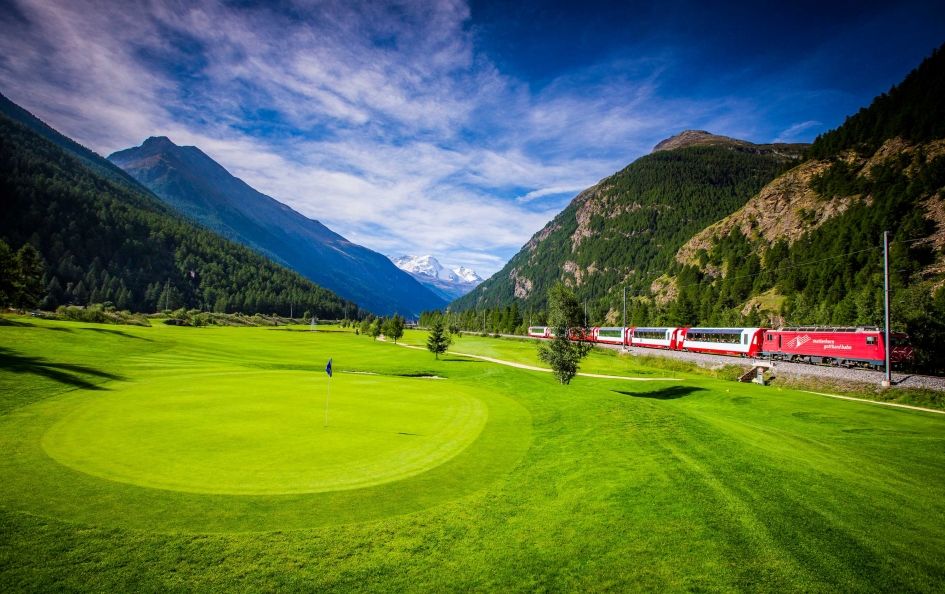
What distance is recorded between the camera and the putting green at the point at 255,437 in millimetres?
9539

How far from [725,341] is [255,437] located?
2473 inches

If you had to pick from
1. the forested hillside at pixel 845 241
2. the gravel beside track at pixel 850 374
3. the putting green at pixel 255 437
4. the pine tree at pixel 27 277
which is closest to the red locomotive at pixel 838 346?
the gravel beside track at pixel 850 374

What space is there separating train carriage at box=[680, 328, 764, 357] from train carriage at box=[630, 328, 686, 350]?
172 centimetres

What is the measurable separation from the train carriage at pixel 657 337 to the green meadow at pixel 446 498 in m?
55.1

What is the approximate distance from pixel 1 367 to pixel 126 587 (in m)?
20.4

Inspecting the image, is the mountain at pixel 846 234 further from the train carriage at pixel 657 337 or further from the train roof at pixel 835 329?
the train carriage at pixel 657 337

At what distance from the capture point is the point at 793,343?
49469 millimetres

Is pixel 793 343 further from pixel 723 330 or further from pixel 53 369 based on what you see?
pixel 53 369

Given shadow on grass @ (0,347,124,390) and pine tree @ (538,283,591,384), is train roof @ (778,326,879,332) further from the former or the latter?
shadow on grass @ (0,347,124,390)

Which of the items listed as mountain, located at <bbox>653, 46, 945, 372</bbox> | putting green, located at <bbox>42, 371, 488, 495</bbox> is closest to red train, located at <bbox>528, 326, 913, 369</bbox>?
mountain, located at <bbox>653, 46, 945, 372</bbox>

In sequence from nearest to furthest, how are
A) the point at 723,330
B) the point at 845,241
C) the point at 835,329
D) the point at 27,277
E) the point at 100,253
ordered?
the point at 835,329 < the point at 27,277 < the point at 723,330 < the point at 845,241 < the point at 100,253

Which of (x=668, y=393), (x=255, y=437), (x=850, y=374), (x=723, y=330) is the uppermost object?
(x=723, y=330)

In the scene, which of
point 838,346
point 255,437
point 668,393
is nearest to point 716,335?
point 838,346

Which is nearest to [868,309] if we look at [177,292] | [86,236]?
[177,292]
